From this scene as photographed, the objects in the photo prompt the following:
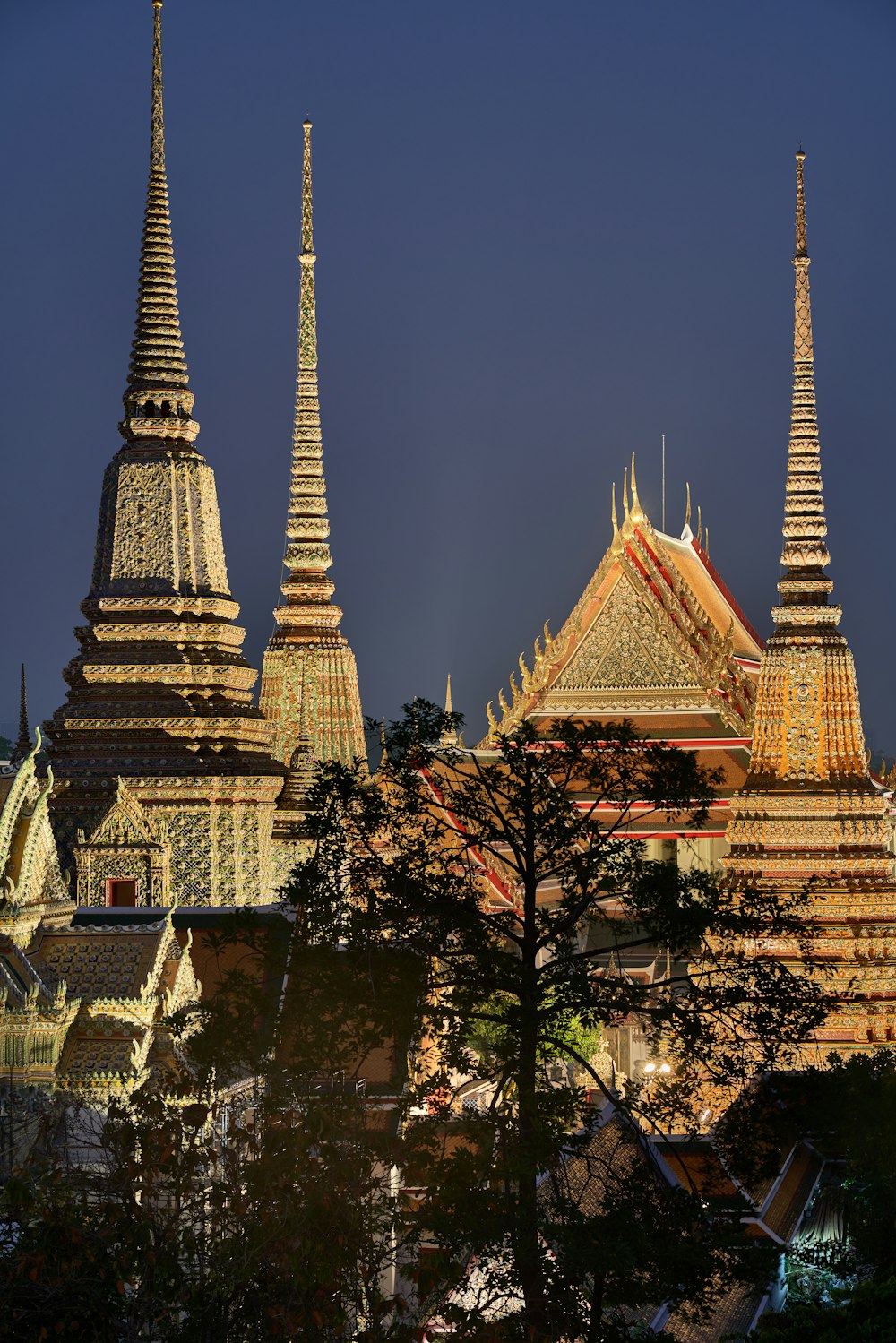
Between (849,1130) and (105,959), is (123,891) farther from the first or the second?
(849,1130)

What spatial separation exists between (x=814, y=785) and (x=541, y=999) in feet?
47.1

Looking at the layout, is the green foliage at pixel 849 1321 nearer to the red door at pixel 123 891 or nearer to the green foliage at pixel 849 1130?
the green foliage at pixel 849 1130

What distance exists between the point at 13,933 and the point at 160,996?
116cm

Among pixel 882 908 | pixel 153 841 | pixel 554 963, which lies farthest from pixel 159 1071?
pixel 882 908

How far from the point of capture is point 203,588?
30594 millimetres

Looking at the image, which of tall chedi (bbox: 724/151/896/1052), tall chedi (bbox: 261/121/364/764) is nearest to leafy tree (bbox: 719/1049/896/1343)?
tall chedi (bbox: 724/151/896/1052)

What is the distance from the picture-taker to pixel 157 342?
31.2 meters

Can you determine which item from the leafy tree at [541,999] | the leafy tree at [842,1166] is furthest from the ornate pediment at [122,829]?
the leafy tree at [541,999]

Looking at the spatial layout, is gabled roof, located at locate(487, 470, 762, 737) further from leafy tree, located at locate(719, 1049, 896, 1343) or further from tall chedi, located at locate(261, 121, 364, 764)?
leafy tree, located at locate(719, 1049, 896, 1343)

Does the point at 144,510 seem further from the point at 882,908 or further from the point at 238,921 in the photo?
the point at 238,921

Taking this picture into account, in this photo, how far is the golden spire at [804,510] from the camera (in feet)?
99.7

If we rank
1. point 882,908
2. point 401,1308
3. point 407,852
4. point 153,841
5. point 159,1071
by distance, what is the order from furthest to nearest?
point 882,908, point 153,841, point 159,1071, point 407,852, point 401,1308

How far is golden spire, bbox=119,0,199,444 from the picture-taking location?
1214 inches

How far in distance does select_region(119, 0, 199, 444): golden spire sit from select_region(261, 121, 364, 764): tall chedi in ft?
18.2
